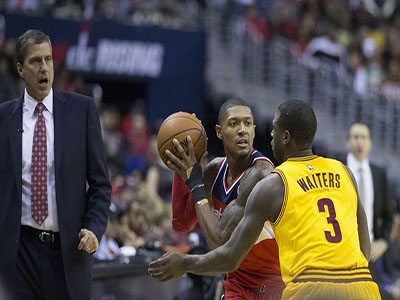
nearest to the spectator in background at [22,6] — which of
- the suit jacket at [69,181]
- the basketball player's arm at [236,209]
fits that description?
the suit jacket at [69,181]

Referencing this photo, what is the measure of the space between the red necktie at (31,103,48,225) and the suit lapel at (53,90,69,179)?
0.25 ft

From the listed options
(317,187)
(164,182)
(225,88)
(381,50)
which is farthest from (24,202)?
(381,50)

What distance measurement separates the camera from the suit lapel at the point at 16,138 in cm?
483

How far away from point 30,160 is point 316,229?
1875 mm

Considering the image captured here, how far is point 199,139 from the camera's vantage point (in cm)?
543

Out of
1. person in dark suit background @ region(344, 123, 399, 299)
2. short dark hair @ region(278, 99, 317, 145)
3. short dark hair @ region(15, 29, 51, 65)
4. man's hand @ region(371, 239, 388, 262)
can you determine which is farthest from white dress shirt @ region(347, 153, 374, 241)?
short dark hair @ region(15, 29, 51, 65)

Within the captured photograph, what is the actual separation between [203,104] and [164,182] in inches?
106

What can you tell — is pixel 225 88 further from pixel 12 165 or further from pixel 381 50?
pixel 12 165

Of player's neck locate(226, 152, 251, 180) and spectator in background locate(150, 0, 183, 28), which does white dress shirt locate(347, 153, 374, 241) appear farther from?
spectator in background locate(150, 0, 183, 28)

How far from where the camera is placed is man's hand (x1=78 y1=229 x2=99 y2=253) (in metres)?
4.80

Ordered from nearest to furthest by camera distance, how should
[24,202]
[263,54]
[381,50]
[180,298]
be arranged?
[24,202] → [180,298] → [263,54] → [381,50]

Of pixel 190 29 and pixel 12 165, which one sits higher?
pixel 190 29

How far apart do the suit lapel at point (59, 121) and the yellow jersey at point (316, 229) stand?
1.44 meters

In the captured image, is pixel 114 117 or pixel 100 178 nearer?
pixel 100 178
